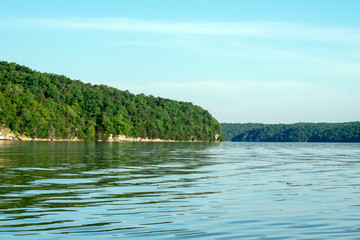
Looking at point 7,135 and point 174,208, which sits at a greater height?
point 7,135

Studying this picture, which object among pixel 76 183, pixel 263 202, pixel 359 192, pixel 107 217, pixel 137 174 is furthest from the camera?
pixel 137 174

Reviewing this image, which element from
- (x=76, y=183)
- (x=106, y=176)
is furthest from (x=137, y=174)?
(x=76, y=183)

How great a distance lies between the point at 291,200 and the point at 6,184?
13437mm

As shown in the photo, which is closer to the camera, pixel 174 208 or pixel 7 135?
pixel 174 208

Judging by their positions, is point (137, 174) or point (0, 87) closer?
point (137, 174)

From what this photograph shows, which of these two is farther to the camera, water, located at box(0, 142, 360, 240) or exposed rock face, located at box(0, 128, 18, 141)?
→ exposed rock face, located at box(0, 128, 18, 141)

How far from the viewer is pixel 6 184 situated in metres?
24.5

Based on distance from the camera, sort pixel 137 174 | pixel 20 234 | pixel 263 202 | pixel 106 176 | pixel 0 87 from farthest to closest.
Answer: pixel 0 87
pixel 137 174
pixel 106 176
pixel 263 202
pixel 20 234

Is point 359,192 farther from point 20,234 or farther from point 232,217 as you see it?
point 20,234

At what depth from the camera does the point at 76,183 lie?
85.5 feet

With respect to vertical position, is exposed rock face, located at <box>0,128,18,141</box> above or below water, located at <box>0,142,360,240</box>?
above

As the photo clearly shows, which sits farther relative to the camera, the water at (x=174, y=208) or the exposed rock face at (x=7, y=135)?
the exposed rock face at (x=7, y=135)

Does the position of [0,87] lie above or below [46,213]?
above

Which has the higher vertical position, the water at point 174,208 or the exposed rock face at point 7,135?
the exposed rock face at point 7,135
